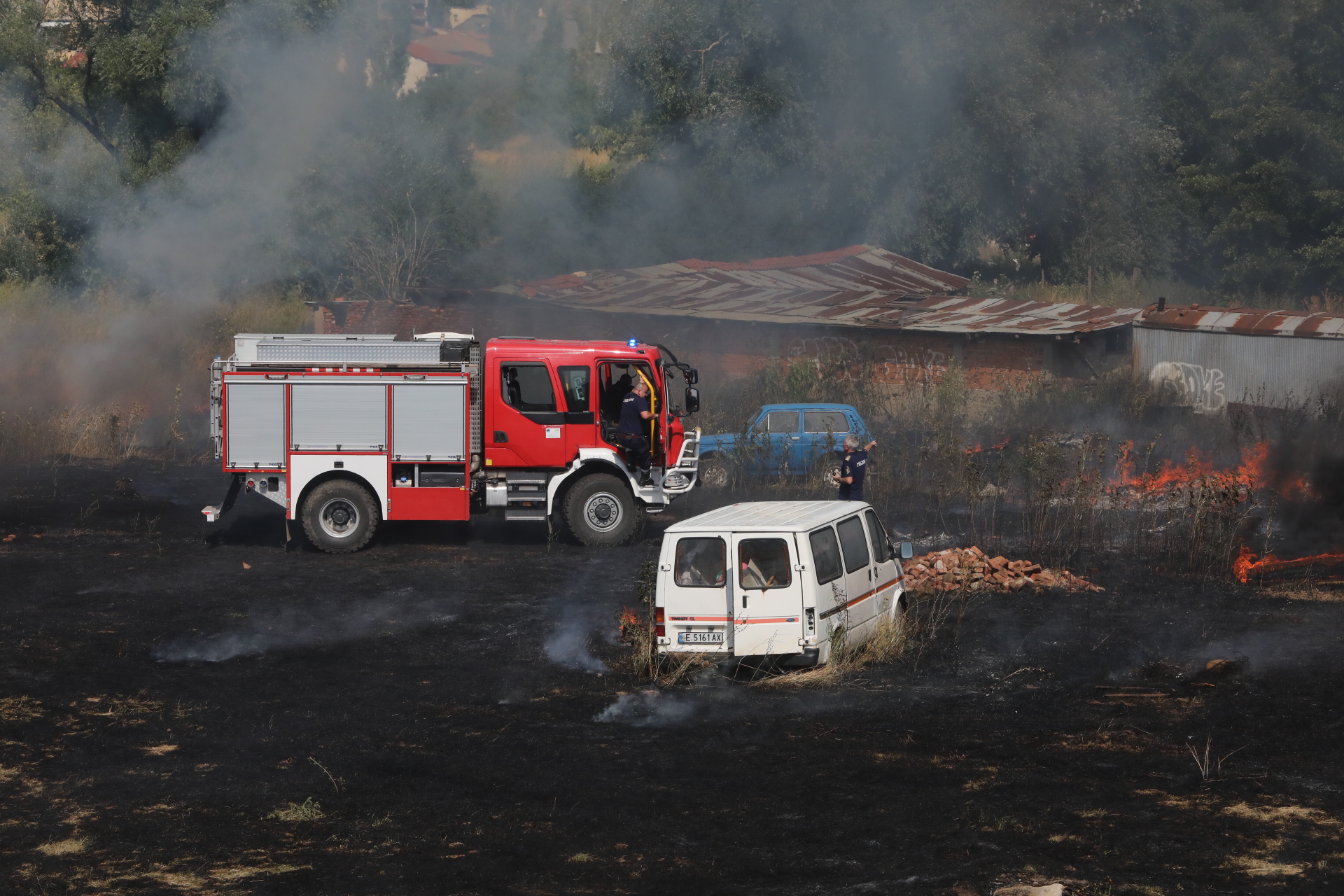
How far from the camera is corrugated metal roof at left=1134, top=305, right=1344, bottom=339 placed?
906 inches

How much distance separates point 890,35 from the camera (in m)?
35.7

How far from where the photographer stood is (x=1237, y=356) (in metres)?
24.3

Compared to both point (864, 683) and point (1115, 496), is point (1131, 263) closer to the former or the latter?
point (1115, 496)

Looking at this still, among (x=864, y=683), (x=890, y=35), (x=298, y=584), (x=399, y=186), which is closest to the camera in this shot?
(x=864, y=683)

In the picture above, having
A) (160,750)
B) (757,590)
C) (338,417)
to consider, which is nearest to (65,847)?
(160,750)

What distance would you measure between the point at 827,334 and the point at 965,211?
12168 millimetres

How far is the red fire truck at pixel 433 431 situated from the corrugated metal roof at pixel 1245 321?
12.9 metres

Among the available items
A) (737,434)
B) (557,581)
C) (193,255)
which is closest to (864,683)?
(557,581)

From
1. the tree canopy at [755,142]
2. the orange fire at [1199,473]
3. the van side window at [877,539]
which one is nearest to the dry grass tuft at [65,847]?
the van side window at [877,539]

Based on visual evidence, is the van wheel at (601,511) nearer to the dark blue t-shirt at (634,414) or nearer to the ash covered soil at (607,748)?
the dark blue t-shirt at (634,414)

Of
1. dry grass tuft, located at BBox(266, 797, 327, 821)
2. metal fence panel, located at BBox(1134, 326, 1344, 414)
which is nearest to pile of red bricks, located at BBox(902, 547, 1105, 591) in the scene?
dry grass tuft, located at BBox(266, 797, 327, 821)

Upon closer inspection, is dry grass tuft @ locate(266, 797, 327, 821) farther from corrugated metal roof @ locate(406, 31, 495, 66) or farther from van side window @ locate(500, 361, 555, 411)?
corrugated metal roof @ locate(406, 31, 495, 66)

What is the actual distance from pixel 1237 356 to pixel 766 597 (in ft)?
57.3

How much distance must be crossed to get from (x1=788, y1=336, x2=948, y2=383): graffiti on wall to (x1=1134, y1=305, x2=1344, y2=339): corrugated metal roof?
4280mm
